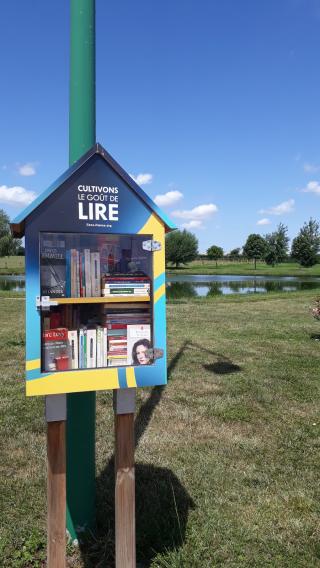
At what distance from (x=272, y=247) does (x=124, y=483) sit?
68369 mm

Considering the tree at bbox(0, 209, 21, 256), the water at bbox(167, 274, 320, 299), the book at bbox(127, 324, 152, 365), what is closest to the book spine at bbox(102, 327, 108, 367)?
the book at bbox(127, 324, 152, 365)

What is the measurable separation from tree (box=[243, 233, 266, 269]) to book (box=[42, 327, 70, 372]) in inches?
2816

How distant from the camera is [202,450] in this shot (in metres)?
4.31

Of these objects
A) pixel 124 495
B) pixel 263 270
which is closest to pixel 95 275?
pixel 124 495

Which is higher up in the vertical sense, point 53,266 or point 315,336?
point 53,266

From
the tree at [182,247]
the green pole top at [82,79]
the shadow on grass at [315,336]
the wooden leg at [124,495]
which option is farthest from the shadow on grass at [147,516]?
the tree at [182,247]

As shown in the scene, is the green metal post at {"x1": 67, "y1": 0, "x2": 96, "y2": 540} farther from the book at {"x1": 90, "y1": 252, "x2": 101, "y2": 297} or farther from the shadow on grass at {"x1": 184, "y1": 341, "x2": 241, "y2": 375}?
the shadow on grass at {"x1": 184, "y1": 341, "x2": 241, "y2": 375}

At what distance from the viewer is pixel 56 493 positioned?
2.42m

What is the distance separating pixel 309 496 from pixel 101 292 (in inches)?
96.0

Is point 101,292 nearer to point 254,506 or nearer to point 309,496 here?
point 254,506

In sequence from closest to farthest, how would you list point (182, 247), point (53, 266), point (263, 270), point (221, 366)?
1. point (53, 266)
2. point (221, 366)
3. point (263, 270)
4. point (182, 247)

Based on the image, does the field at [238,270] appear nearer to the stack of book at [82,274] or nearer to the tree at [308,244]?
the tree at [308,244]

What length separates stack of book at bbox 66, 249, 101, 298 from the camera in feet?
8.06

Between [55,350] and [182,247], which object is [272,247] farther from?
[55,350]
